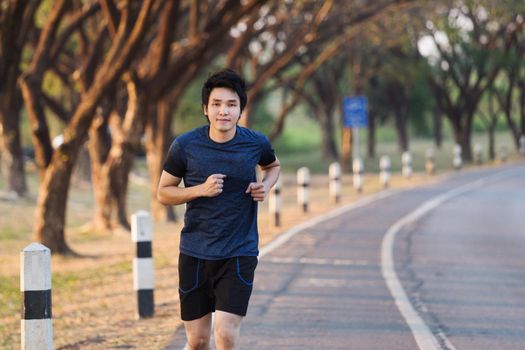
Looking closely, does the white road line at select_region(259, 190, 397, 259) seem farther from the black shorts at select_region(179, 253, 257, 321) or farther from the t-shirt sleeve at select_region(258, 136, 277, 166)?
the black shorts at select_region(179, 253, 257, 321)

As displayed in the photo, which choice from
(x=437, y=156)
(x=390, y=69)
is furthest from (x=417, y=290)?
(x=437, y=156)

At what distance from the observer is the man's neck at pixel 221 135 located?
243 inches

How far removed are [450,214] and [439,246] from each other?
6.39 m

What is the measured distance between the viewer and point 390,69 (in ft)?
170

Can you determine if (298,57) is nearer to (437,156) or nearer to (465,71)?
(465,71)

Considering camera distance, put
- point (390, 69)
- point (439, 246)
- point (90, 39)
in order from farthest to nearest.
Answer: point (390, 69) < point (90, 39) < point (439, 246)

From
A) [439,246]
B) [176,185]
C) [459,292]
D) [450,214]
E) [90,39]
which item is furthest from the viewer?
[90,39]

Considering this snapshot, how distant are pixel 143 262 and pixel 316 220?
38.0ft

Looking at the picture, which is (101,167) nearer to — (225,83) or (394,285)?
(394,285)

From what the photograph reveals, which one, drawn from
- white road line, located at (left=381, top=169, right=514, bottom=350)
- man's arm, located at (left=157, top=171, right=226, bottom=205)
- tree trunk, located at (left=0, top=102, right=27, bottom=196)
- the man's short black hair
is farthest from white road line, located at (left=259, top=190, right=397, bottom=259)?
the man's short black hair

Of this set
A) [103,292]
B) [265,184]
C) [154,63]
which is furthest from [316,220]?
[265,184]

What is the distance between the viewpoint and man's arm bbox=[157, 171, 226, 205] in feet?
19.7

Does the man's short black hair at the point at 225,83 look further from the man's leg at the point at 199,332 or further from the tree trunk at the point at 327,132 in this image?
the tree trunk at the point at 327,132

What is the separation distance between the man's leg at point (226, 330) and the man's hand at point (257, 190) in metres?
0.62
